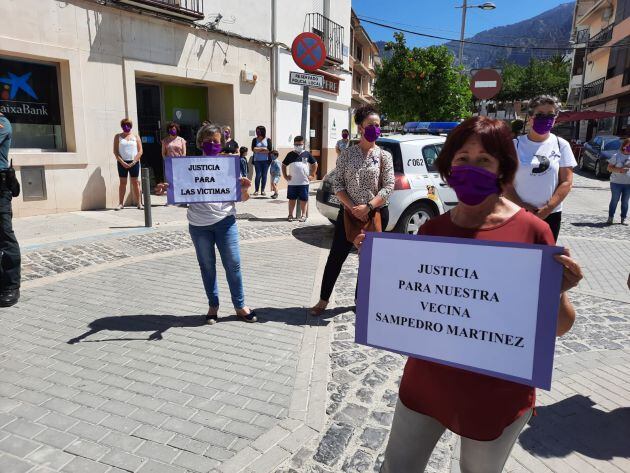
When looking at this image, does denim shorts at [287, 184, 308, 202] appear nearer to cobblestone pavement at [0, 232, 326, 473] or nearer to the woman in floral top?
cobblestone pavement at [0, 232, 326, 473]

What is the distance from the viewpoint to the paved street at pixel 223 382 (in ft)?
8.91

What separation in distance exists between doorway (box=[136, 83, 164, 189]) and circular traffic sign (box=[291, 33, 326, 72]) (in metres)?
5.16

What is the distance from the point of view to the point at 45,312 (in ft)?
15.5

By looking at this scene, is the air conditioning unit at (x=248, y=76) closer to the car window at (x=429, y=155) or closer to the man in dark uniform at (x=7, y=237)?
the car window at (x=429, y=155)

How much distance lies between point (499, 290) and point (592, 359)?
9.94ft

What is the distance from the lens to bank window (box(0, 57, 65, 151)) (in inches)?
348

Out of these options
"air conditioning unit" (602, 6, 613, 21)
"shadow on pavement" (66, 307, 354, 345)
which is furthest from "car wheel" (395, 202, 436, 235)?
"air conditioning unit" (602, 6, 613, 21)

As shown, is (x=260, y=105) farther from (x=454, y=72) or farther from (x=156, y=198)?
(x=454, y=72)

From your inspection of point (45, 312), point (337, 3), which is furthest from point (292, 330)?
point (337, 3)

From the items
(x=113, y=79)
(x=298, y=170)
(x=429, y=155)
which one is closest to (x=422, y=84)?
(x=298, y=170)

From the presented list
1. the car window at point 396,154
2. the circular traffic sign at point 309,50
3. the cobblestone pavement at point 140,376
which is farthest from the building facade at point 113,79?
the car window at point 396,154

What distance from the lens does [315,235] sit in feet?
29.1

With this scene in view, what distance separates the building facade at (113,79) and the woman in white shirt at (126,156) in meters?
0.26

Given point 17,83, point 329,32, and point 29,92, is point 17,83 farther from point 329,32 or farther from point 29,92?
point 329,32
